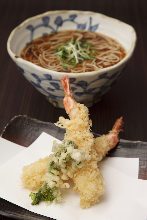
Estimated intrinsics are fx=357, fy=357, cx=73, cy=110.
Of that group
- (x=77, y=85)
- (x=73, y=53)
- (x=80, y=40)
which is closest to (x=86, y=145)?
(x=77, y=85)

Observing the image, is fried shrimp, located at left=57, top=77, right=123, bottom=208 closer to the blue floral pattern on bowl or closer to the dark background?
the blue floral pattern on bowl

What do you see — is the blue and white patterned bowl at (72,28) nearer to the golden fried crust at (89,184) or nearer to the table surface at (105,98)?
the table surface at (105,98)

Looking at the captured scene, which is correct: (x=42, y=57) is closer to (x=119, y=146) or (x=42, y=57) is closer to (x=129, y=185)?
(x=119, y=146)

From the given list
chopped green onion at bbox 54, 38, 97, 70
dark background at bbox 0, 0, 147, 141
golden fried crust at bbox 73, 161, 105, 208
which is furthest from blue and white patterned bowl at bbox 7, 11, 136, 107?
golden fried crust at bbox 73, 161, 105, 208

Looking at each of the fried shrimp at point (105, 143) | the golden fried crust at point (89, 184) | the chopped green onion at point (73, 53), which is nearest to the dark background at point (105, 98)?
the fried shrimp at point (105, 143)

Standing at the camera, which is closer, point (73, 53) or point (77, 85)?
point (77, 85)

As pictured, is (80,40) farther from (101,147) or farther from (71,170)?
(71,170)
